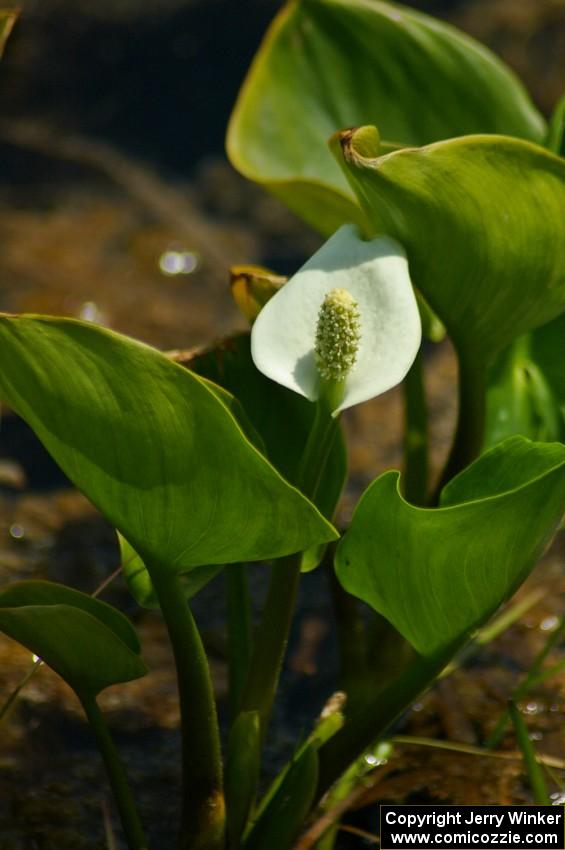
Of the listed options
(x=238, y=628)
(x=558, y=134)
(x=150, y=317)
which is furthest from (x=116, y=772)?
(x=150, y=317)

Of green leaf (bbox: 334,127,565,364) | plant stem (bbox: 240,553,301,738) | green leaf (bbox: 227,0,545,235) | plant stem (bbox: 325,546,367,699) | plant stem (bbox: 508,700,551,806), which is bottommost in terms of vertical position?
plant stem (bbox: 508,700,551,806)

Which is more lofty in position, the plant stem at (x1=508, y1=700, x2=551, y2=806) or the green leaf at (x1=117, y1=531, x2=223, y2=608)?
the green leaf at (x1=117, y1=531, x2=223, y2=608)

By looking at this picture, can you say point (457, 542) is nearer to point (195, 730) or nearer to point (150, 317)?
point (195, 730)

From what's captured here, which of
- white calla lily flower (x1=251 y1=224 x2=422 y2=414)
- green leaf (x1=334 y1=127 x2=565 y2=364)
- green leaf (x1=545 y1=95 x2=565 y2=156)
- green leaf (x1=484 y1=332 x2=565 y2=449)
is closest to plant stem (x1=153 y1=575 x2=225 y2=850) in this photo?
white calla lily flower (x1=251 y1=224 x2=422 y2=414)

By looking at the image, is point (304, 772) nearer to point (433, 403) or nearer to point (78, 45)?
point (433, 403)

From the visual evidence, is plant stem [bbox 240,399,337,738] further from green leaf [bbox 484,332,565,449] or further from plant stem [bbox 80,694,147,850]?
green leaf [bbox 484,332,565,449]

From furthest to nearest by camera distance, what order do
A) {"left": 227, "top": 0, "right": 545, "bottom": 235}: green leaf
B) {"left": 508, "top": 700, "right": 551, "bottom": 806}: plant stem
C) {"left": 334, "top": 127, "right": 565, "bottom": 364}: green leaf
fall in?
{"left": 227, "top": 0, "right": 545, "bottom": 235}: green leaf < {"left": 508, "top": 700, "right": 551, "bottom": 806}: plant stem < {"left": 334, "top": 127, "right": 565, "bottom": 364}: green leaf

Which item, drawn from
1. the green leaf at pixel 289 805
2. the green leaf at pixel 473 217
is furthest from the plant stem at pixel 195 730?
the green leaf at pixel 473 217
